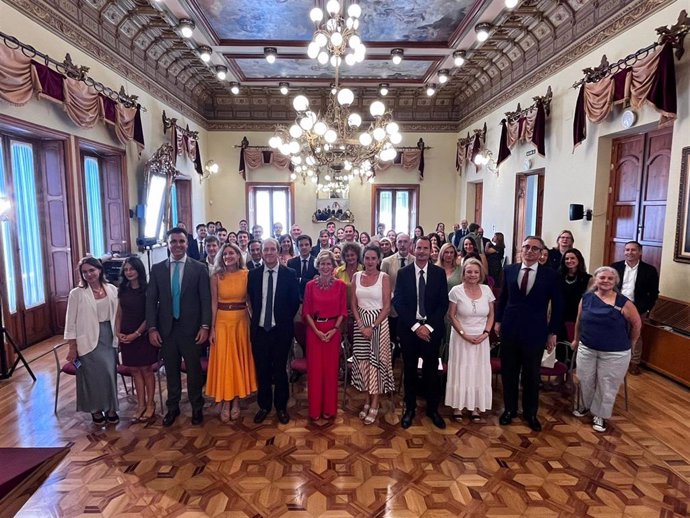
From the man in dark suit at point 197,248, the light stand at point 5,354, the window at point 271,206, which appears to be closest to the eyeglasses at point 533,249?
the light stand at point 5,354

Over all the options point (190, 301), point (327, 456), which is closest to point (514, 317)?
point (327, 456)

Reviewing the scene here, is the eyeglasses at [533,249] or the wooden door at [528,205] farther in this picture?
the wooden door at [528,205]

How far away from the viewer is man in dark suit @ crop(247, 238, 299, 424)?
11.0 feet

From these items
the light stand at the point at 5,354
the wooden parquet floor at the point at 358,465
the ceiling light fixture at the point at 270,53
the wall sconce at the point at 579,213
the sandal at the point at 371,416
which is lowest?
the wooden parquet floor at the point at 358,465

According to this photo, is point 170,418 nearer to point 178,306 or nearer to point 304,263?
point 178,306

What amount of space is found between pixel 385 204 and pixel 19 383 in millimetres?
9385

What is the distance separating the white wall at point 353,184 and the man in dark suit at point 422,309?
28.0 ft

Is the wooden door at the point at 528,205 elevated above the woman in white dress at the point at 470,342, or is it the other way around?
the wooden door at the point at 528,205

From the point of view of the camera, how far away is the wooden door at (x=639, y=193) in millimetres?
4715

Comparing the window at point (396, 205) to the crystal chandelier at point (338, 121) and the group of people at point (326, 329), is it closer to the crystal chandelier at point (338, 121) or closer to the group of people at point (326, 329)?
the crystal chandelier at point (338, 121)

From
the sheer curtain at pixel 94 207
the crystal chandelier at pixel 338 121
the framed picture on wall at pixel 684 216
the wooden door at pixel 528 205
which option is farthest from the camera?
the wooden door at pixel 528 205

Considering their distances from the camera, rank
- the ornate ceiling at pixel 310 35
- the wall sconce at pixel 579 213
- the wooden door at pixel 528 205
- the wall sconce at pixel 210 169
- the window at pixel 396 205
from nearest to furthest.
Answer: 1. the ornate ceiling at pixel 310 35
2. the wall sconce at pixel 579 213
3. the wooden door at pixel 528 205
4. the wall sconce at pixel 210 169
5. the window at pixel 396 205

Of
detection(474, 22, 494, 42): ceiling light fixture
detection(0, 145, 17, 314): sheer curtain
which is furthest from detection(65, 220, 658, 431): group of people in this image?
detection(474, 22, 494, 42): ceiling light fixture

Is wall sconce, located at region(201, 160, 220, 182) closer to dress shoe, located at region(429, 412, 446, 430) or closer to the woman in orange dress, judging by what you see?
the woman in orange dress
